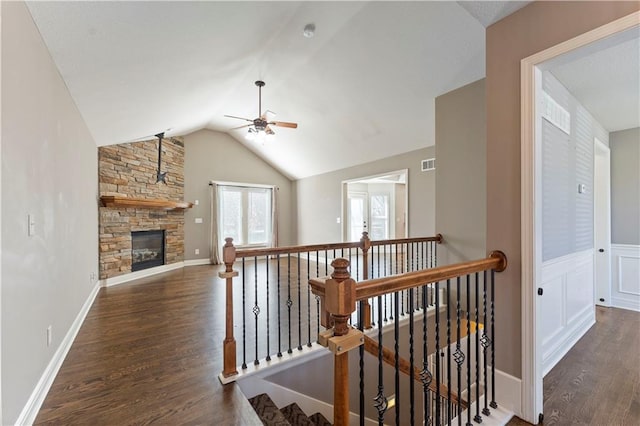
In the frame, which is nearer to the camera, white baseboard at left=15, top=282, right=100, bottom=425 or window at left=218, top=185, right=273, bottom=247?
white baseboard at left=15, top=282, right=100, bottom=425

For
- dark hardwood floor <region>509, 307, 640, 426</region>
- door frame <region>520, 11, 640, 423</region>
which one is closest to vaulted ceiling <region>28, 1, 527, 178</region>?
door frame <region>520, 11, 640, 423</region>

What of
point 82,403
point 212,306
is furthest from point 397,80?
point 82,403

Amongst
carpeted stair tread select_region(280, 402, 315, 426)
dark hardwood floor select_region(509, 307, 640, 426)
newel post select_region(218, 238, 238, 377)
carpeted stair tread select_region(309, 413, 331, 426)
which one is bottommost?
carpeted stair tread select_region(309, 413, 331, 426)

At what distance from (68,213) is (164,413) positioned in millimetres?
2136

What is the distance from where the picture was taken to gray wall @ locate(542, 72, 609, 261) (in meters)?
2.19

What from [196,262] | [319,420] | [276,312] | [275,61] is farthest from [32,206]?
[196,262]

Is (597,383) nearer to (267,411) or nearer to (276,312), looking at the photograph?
(267,411)

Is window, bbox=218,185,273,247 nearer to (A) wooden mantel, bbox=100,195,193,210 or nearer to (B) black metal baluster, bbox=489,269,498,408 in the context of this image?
(A) wooden mantel, bbox=100,195,193,210

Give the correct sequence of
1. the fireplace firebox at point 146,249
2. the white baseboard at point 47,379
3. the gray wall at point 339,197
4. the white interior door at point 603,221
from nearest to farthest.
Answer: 1. the white baseboard at point 47,379
2. the white interior door at point 603,221
3. the gray wall at point 339,197
4. the fireplace firebox at point 146,249

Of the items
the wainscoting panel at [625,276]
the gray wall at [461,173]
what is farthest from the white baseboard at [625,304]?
the gray wall at [461,173]

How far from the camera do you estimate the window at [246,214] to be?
756cm

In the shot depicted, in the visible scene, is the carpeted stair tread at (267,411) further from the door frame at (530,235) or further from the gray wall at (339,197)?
the gray wall at (339,197)

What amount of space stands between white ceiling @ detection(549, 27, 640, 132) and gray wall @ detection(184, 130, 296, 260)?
22.4 ft

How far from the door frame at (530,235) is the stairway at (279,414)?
1.52 m
